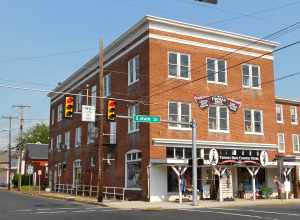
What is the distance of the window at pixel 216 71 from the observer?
3625 centimetres

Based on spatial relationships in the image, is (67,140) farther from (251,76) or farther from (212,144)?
(251,76)

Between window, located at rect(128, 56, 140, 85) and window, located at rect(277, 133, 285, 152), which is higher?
window, located at rect(128, 56, 140, 85)

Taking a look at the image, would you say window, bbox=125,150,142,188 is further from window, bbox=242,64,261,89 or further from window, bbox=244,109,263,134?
window, bbox=242,64,261,89

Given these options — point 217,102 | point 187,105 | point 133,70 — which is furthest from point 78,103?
point 217,102

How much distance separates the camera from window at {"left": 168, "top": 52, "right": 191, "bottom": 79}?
3456 cm

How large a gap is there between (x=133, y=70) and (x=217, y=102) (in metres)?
7.10

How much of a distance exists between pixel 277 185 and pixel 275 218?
17305 mm

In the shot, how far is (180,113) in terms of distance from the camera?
3425 centimetres

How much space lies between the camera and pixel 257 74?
1522 inches

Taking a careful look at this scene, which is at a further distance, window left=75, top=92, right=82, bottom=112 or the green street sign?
window left=75, top=92, right=82, bottom=112

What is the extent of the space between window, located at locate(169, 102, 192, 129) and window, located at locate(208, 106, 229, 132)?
2.04 metres

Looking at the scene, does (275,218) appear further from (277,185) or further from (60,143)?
(60,143)

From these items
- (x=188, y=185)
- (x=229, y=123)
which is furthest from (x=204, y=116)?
(x=188, y=185)

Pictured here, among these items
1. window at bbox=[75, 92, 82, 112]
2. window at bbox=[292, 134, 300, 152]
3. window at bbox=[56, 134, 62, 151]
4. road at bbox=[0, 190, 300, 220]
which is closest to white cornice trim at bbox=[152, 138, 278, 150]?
road at bbox=[0, 190, 300, 220]
